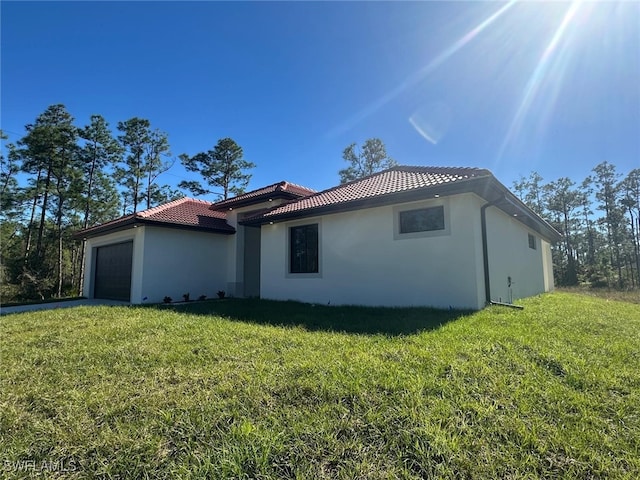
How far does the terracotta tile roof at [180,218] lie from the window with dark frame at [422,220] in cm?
874

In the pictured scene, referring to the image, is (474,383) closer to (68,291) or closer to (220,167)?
(68,291)

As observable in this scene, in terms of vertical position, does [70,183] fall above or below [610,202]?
below

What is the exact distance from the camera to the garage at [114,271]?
13399 mm

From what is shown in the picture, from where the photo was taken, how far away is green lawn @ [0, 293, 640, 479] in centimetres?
225

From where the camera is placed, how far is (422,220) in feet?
27.9

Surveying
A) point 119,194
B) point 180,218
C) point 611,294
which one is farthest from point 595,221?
point 119,194

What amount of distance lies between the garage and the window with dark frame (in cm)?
1150

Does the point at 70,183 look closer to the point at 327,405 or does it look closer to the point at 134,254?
the point at 134,254

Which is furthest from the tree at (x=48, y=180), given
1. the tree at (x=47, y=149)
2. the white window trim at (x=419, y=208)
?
the white window trim at (x=419, y=208)

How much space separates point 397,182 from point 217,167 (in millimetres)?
24816

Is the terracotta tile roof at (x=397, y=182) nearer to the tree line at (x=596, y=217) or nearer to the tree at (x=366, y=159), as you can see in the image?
the tree at (x=366, y=159)

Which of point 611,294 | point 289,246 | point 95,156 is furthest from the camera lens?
point 95,156

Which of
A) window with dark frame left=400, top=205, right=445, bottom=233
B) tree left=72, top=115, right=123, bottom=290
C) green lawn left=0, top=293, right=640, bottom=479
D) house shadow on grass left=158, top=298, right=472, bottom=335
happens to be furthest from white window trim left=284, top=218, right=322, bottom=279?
tree left=72, top=115, right=123, bottom=290

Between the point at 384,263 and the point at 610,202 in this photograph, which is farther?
the point at 610,202
